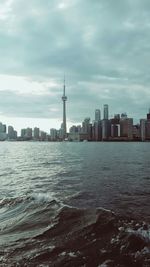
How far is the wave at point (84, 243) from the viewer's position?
9984 mm

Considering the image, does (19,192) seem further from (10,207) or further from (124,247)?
(124,247)

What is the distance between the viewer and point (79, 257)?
1025 cm

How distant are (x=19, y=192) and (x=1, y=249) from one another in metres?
13.3

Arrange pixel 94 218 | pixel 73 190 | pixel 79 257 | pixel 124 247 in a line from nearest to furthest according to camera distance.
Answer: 1. pixel 79 257
2. pixel 124 247
3. pixel 94 218
4. pixel 73 190

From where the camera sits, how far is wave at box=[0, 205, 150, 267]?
9984 mm

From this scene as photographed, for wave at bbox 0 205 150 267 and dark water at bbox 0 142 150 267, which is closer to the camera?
wave at bbox 0 205 150 267

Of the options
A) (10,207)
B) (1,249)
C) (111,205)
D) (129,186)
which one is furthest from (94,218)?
(129,186)

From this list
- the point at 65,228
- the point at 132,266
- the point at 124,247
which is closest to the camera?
the point at 132,266

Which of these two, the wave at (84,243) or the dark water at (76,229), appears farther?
the dark water at (76,229)

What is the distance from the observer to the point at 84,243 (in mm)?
11625

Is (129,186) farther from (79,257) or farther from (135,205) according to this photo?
(79,257)

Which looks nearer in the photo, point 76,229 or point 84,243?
point 84,243

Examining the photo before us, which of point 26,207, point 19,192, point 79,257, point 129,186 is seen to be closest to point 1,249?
point 79,257

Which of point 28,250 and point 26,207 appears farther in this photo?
point 26,207
